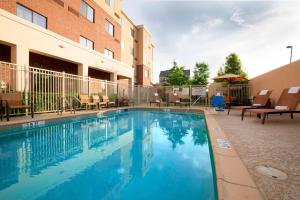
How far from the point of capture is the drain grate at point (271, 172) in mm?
1867

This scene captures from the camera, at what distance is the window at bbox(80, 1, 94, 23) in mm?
13376

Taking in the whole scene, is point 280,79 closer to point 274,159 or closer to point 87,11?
point 274,159

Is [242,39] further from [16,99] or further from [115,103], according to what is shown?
[16,99]

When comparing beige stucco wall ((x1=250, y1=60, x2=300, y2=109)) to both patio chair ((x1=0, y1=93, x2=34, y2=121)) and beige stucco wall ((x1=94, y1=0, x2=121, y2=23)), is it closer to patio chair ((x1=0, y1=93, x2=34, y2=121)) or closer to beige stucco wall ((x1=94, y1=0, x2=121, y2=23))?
patio chair ((x1=0, y1=93, x2=34, y2=121))

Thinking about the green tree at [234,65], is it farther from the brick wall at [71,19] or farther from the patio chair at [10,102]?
the patio chair at [10,102]

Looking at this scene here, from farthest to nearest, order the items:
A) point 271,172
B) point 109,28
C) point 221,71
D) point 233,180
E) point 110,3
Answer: point 221,71, point 109,28, point 110,3, point 271,172, point 233,180

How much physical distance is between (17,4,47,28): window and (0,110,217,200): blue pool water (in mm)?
7458

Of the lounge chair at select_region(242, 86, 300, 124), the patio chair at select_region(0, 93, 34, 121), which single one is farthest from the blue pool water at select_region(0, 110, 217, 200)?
the lounge chair at select_region(242, 86, 300, 124)

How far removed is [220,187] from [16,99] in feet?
23.8

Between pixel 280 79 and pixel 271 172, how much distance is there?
8.53 meters

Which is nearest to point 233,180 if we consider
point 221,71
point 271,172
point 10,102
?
point 271,172

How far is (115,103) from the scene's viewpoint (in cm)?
1322

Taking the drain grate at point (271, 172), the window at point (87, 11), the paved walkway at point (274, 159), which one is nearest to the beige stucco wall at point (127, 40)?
the window at point (87, 11)

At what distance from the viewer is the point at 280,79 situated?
333 inches
